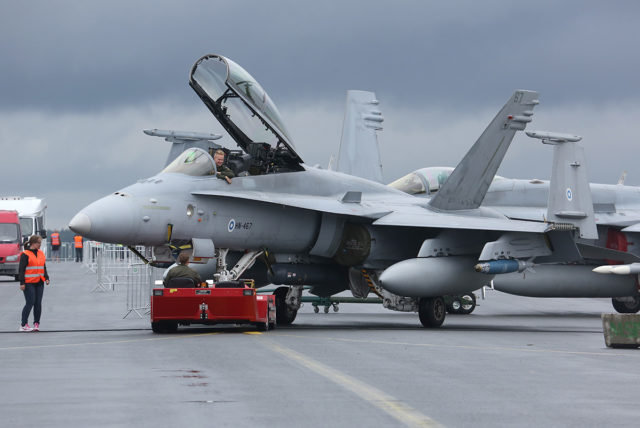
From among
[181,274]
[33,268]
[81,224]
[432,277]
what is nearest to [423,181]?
[432,277]

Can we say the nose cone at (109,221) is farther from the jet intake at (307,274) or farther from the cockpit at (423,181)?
the cockpit at (423,181)

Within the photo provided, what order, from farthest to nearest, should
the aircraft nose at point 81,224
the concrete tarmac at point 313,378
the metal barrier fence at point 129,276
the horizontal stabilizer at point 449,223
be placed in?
the metal barrier fence at point 129,276, the horizontal stabilizer at point 449,223, the aircraft nose at point 81,224, the concrete tarmac at point 313,378

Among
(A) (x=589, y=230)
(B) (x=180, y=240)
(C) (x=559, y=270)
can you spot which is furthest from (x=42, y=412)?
(C) (x=559, y=270)

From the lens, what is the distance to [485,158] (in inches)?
759

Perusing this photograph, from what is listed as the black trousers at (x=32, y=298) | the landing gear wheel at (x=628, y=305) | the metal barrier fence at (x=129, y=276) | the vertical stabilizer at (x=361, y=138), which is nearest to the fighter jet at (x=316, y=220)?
the metal barrier fence at (x=129, y=276)

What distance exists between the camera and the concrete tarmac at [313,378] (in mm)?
6742

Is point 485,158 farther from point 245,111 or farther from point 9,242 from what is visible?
point 9,242

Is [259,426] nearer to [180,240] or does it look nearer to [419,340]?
[419,340]

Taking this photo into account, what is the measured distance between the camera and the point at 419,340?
14461mm

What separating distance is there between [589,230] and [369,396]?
12058 millimetres

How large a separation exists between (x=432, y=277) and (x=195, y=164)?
468 centimetres

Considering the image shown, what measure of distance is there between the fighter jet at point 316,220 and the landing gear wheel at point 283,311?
0.06 feet

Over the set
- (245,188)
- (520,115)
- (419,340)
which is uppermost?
(520,115)

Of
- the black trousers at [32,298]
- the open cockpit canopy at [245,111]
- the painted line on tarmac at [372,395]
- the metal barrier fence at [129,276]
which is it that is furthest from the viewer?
the metal barrier fence at [129,276]
